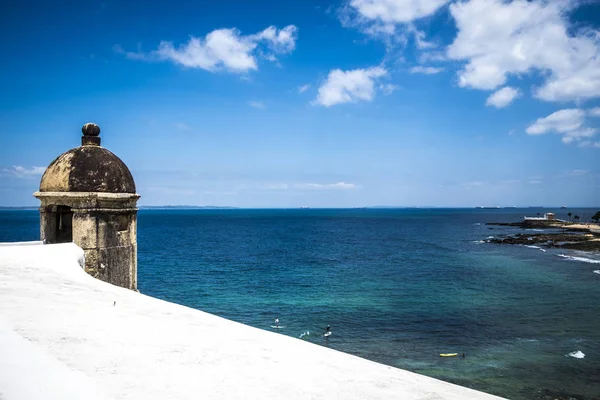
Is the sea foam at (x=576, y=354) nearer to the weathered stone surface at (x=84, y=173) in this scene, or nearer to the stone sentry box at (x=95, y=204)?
the stone sentry box at (x=95, y=204)

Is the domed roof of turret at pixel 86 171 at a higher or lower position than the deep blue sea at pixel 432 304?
higher

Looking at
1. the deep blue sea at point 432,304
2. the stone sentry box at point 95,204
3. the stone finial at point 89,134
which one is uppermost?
the stone finial at point 89,134

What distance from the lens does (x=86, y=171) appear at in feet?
32.1

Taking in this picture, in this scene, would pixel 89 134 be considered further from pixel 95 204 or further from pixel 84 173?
pixel 95 204

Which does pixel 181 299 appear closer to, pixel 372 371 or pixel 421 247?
pixel 372 371

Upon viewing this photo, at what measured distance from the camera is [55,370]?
3.37 m

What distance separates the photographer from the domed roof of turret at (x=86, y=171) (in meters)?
9.73

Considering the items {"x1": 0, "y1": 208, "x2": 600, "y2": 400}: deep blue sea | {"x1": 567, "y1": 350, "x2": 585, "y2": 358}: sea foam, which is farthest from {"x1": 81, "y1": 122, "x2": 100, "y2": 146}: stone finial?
{"x1": 567, "y1": 350, "x2": 585, "y2": 358}: sea foam

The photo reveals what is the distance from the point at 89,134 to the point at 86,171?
110 centimetres

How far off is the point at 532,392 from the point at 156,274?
1230 inches

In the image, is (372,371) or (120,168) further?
(120,168)

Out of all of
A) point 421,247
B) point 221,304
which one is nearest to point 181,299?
point 221,304

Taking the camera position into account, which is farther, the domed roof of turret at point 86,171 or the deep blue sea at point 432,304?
the deep blue sea at point 432,304

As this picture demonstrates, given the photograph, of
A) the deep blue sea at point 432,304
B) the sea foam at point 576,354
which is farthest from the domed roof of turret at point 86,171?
Result: the sea foam at point 576,354
